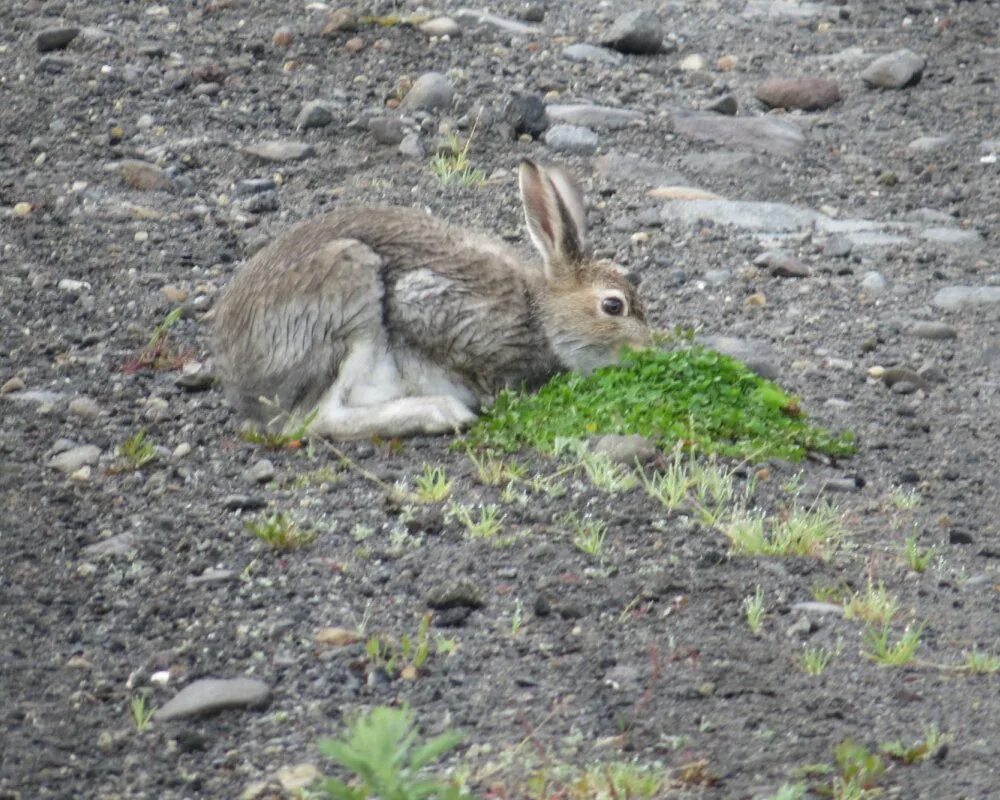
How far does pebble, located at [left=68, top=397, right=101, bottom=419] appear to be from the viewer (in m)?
6.66

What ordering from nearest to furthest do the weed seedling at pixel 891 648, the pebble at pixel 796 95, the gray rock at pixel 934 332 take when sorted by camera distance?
the weed seedling at pixel 891 648, the gray rock at pixel 934 332, the pebble at pixel 796 95

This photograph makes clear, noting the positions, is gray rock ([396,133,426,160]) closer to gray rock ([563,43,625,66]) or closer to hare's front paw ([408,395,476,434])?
gray rock ([563,43,625,66])

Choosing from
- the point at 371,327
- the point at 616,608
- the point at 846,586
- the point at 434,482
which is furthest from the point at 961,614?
the point at 371,327

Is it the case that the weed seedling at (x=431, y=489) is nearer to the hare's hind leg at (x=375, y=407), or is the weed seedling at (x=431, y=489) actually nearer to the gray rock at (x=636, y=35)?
the hare's hind leg at (x=375, y=407)

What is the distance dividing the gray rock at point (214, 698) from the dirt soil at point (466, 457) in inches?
1.9

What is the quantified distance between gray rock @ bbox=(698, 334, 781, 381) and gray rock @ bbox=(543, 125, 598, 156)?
2333 mm

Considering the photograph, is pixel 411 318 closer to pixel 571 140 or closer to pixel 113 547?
pixel 113 547

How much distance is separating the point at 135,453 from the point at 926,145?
18.2ft

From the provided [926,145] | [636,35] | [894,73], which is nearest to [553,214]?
[926,145]

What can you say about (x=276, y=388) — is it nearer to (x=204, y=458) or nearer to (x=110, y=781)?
(x=204, y=458)

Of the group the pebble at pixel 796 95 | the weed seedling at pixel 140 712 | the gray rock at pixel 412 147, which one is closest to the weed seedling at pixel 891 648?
the weed seedling at pixel 140 712

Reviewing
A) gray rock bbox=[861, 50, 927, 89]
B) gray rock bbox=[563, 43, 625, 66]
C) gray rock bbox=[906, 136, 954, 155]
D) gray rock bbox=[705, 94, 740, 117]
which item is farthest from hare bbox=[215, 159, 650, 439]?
gray rock bbox=[861, 50, 927, 89]

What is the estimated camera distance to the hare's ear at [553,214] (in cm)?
703

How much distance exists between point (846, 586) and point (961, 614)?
0.35m
